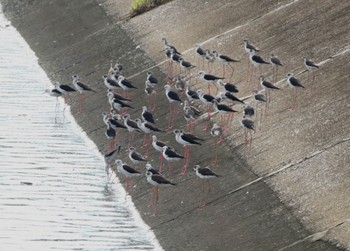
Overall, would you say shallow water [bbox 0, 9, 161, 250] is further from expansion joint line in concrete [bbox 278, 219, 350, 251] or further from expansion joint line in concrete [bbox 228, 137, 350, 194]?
expansion joint line in concrete [bbox 278, 219, 350, 251]

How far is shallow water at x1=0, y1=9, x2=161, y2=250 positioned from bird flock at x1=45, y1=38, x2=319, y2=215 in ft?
1.33

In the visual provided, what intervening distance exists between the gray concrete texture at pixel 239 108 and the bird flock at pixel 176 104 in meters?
0.16

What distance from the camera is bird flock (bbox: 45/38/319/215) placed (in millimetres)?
14781

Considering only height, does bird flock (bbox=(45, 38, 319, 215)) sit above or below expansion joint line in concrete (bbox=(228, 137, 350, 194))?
below

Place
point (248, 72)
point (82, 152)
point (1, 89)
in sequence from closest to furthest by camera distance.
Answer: point (82, 152) < point (248, 72) < point (1, 89)

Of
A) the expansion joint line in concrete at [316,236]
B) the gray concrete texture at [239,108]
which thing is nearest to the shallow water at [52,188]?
the gray concrete texture at [239,108]

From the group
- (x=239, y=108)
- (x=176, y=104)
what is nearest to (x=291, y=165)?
(x=239, y=108)

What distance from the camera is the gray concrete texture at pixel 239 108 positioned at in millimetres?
12609

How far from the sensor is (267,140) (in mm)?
14781

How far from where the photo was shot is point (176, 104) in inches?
669

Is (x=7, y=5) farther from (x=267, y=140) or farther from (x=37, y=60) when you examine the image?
(x=267, y=140)

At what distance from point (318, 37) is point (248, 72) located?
5.08 ft

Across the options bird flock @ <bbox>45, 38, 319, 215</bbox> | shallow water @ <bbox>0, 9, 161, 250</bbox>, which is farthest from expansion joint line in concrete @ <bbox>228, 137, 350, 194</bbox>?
shallow water @ <bbox>0, 9, 161, 250</bbox>

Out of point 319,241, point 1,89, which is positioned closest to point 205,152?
point 319,241
